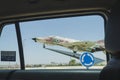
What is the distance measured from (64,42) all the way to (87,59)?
342mm

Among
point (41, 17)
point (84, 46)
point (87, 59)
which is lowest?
point (87, 59)

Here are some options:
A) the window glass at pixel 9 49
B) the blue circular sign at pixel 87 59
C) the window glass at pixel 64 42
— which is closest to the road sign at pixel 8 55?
the window glass at pixel 9 49

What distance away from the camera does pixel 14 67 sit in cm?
441

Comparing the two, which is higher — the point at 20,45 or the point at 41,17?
the point at 41,17

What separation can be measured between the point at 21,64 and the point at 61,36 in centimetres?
60

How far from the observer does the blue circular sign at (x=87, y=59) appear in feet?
14.2

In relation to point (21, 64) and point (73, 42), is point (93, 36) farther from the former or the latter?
point (21, 64)

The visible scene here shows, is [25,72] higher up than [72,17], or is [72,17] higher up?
[72,17]

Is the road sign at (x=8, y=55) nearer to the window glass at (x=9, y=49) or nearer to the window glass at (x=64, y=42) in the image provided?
the window glass at (x=9, y=49)

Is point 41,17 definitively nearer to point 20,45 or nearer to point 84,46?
point 20,45

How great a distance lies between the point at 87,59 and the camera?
440 cm

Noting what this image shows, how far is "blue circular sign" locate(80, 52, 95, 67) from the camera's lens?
4.32 metres

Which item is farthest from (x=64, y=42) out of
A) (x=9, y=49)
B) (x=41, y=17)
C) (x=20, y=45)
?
(x=9, y=49)

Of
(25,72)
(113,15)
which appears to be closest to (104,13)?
(25,72)
